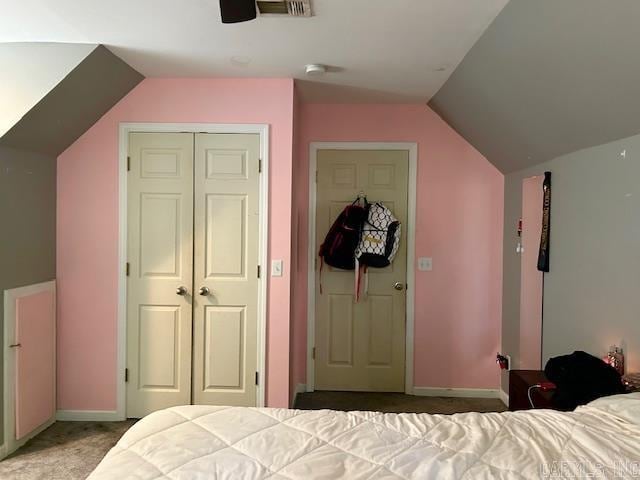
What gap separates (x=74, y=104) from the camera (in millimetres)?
2742

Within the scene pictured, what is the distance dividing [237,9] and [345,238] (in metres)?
2.24

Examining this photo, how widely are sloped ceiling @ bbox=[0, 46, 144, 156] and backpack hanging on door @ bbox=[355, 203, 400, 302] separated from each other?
1925 mm

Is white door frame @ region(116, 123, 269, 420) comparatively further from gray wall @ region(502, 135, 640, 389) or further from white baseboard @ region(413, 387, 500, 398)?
gray wall @ region(502, 135, 640, 389)

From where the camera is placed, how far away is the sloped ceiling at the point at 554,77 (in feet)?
5.38

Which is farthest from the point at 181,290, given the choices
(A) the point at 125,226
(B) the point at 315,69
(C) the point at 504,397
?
(C) the point at 504,397

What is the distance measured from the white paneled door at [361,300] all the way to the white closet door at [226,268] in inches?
31.2

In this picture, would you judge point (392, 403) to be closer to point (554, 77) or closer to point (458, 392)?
point (458, 392)

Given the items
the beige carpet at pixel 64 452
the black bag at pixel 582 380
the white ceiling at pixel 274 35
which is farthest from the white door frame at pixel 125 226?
the black bag at pixel 582 380

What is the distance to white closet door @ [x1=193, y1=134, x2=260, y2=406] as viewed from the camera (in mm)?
3043

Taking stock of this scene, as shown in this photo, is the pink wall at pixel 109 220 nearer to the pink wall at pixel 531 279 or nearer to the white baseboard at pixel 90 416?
the white baseboard at pixel 90 416

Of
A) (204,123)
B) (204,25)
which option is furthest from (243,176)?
(204,25)

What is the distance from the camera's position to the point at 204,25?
7.38ft

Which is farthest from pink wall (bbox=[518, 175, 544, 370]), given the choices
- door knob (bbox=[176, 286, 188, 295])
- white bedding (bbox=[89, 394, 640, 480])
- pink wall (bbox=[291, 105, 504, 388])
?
door knob (bbox=[176, 286, 188, 295])

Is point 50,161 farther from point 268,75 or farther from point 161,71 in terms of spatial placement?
point 268,75
